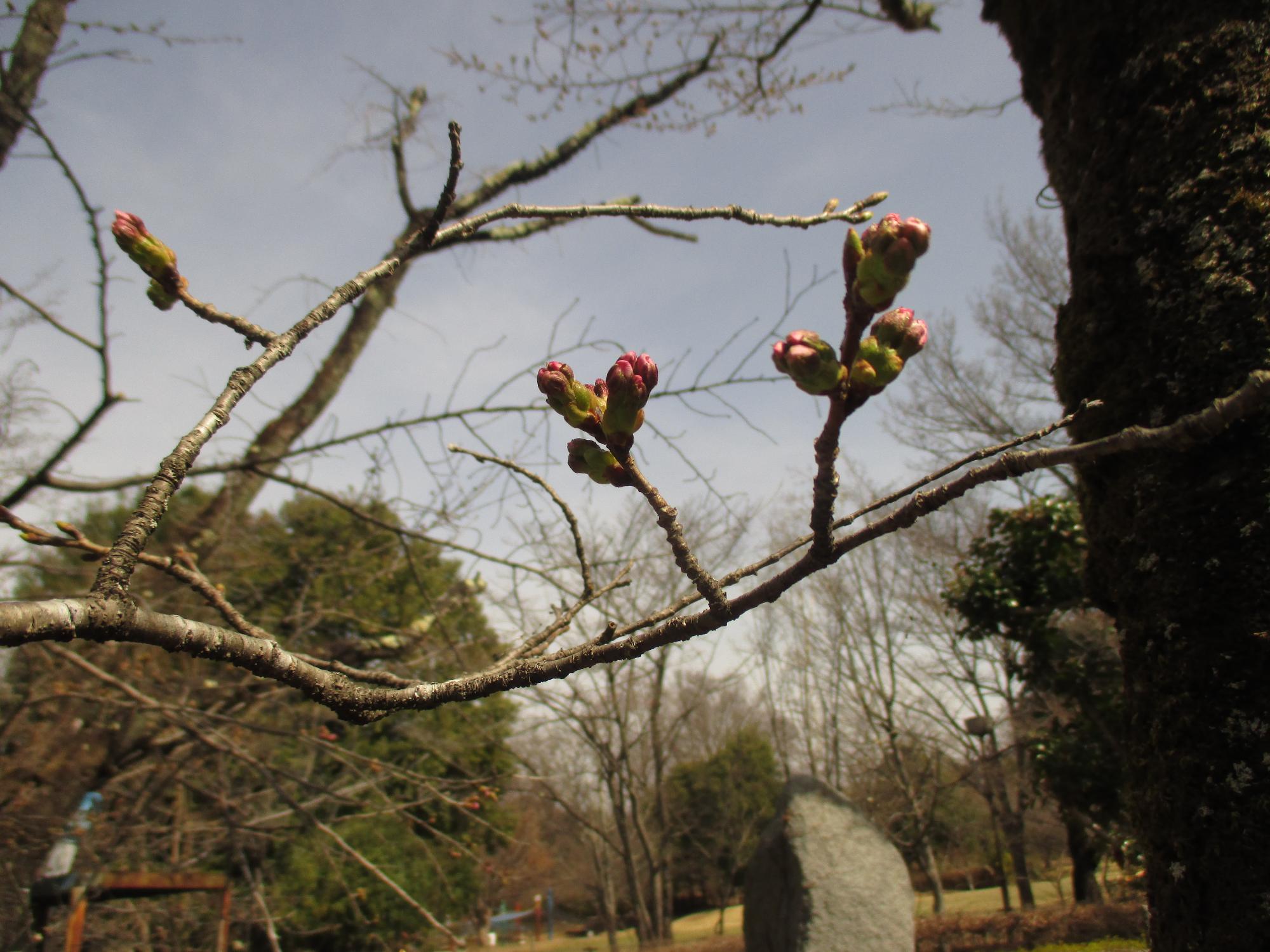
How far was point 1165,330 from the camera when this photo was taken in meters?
1.94

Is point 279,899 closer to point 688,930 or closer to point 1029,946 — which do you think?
point 1029,946

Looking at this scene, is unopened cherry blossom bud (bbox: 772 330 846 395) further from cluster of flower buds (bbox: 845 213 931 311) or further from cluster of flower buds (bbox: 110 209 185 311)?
cluster of flower buds (bbox: 110 209 185 311)

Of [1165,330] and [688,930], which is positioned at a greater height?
[1165,330]

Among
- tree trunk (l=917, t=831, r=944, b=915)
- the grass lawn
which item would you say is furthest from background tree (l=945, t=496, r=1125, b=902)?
the grass lawn

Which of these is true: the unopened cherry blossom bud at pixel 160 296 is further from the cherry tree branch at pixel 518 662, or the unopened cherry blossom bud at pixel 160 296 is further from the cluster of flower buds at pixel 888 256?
the cluster of flower buds at pixel 888 256

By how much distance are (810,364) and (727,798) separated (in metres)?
20.9

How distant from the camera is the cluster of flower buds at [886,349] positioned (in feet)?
1.85

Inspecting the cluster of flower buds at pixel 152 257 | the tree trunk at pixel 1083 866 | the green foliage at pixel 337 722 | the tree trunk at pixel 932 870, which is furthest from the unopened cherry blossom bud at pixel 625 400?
the tree trunk at pixel 932 870

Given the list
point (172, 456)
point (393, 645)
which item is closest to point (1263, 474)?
point (172, 456)

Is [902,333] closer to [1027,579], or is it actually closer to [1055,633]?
[1027,579]

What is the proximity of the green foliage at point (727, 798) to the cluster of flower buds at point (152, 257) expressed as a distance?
64.7 feet

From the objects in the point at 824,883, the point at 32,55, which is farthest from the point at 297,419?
the point at 824,883

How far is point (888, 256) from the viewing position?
51 centimetres

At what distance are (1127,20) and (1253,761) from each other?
2.07 meters
